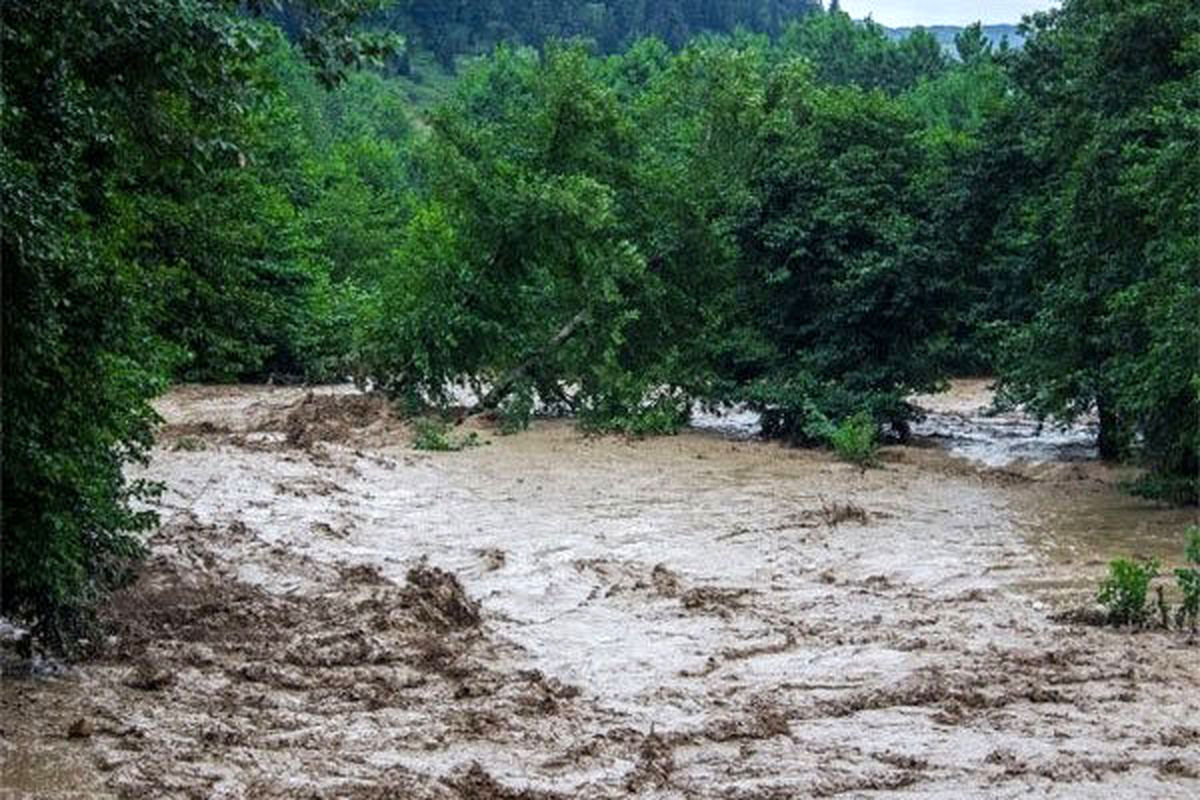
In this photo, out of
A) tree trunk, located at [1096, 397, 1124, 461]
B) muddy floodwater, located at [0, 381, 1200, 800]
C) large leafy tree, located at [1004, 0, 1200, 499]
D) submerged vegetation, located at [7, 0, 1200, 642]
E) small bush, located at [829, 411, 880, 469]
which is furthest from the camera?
small bush, located at [829, 411, 880, 469]

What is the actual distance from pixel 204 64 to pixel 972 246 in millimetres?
21199

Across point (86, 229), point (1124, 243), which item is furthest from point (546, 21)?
point (86, 229)

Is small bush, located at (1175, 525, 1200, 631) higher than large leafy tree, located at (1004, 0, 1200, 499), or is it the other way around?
large leafy tree, located at (1004, 0, 1200, 499)

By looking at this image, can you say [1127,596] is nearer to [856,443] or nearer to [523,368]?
[856,443]

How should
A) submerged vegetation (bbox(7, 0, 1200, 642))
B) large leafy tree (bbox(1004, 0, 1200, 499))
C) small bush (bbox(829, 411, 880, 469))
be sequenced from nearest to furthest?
submerged vegetation (bbox(7, 0, 1200, 642)) < large leafy tree (bbox(1004, 0, 1200, 499)) < small bush (bbox(829, 411, 880, 469))

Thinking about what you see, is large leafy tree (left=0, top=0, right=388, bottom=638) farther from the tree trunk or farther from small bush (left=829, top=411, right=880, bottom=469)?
the tree trunk

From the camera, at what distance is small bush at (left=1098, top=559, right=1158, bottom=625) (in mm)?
12000

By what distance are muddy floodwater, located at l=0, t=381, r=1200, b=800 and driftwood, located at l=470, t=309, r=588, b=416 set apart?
824cm

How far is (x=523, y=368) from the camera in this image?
98.0 ft

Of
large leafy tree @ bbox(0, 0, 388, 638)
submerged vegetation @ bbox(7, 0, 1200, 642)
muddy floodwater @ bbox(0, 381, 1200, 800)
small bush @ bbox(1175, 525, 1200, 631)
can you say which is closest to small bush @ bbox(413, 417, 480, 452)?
submerged vegetation @ bbox(7, 0, 1200, 642)

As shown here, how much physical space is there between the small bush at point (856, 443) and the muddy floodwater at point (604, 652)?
3.38m

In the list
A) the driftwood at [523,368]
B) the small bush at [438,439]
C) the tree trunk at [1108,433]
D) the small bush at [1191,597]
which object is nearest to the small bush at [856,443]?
the tree trunk at [1108,433]

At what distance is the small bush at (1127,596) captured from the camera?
39.4ft

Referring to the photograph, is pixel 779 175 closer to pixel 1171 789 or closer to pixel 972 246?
pixel 972 246
